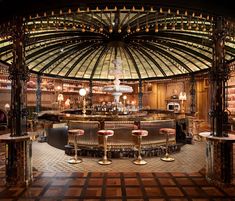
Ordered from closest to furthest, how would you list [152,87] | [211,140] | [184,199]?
[184,199]
[211,140]
[152,87]

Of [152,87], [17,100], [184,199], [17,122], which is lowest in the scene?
[184,199]

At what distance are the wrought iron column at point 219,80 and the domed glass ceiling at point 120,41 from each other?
30 centimetres

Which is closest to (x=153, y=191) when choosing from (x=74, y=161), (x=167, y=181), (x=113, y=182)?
(x=167, y=181)

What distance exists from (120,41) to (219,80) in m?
4.45

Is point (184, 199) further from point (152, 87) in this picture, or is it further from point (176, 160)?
point (152, 87)

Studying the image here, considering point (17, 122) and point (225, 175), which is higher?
point (17, 122)

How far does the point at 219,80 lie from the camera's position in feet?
13.6

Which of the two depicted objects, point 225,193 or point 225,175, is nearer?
point 225,193

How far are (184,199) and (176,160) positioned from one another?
235cm

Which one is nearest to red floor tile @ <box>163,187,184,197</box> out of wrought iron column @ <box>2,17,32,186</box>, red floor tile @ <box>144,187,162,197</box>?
red floor tile @ <box>144,187,162,197</box>

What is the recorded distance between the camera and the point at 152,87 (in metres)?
15.9

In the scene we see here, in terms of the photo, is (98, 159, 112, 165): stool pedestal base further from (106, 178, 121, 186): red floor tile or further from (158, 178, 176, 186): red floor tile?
(158, 178, 176, 186): red floor tile

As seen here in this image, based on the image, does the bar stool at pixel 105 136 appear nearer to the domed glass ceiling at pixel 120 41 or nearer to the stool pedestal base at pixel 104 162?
the stool pedestal base at pixel 104 162

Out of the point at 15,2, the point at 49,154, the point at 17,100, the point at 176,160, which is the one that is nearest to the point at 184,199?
the point at 176,160
